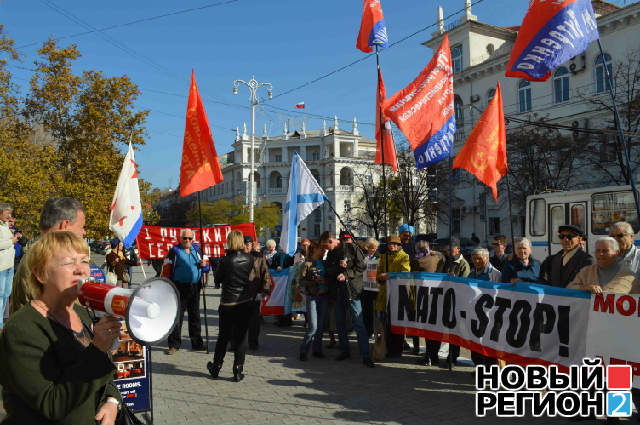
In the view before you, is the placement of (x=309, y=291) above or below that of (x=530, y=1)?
below

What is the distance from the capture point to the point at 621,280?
16.0 ft

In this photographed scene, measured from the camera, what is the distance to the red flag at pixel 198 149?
8336 millimetres

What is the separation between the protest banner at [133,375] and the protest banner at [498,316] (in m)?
3.70

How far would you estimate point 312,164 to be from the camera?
294ft

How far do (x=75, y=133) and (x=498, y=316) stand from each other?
730 inches

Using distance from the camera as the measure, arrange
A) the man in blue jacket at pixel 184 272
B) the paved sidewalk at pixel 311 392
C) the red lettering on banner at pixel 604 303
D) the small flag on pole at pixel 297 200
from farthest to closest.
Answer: the small flag on pole at pixel 297 200 → the man in blue jacket at pixel 184 272 → the paved sidewalk at pixel 311 392 → the red lettering on banner at pixel 604 303

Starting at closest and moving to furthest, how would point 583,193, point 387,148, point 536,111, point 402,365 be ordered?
point 402,365 < point 387,148 < point 583,193 < point 536,111

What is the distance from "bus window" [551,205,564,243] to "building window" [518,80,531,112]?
24.8 metres

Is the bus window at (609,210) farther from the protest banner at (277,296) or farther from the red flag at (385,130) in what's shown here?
the protest banner at (277,296)

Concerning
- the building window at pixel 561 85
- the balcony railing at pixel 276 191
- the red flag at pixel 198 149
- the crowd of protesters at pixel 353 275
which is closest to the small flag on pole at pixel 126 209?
the crowd of protesters at pixel 353 275

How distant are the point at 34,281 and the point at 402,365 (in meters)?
6.08

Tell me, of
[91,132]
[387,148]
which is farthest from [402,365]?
[91,132]

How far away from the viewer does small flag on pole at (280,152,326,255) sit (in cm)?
908

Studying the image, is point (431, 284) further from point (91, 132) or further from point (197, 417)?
point (91, 132)
